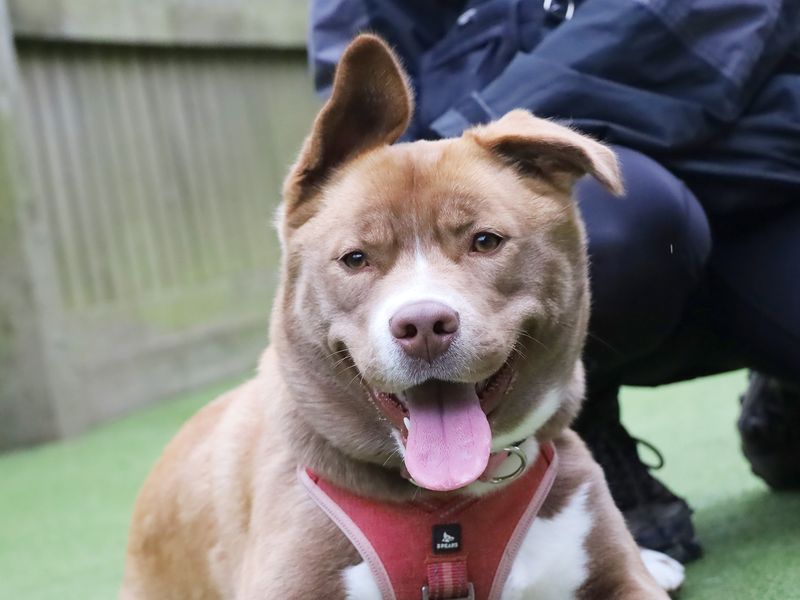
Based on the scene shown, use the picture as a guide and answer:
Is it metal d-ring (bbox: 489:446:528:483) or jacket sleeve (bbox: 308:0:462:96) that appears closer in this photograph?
metal d-ring (bbox: 489:446:528:483)

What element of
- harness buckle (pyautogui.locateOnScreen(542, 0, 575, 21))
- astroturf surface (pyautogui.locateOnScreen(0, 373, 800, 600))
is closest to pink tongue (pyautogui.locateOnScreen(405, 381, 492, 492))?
astroturf surface (pyautogui.locateOnScreen(0, 373, 800, 600))

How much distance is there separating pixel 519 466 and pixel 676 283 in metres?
0.75

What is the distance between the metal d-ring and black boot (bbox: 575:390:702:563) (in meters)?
0.77

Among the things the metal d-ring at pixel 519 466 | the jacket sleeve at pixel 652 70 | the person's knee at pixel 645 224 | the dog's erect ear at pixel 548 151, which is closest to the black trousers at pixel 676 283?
the person's knee at pixel 645 224

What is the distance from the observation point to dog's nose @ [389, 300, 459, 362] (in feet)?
6.50

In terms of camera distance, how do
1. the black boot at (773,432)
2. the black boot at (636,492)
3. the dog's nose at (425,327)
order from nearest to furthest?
the dog's nose at (425,327) → the black boot at (636,492) → the black boot at (773,432)

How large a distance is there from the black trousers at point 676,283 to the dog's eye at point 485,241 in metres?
0.57

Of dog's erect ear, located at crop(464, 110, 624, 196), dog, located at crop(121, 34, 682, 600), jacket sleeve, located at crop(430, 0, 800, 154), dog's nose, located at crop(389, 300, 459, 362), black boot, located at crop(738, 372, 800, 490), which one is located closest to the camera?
dog's nose, located at crop(389, 300, 459, 362)

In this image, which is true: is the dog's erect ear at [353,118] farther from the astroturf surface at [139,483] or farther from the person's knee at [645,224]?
the astroturf surface at [139,483]

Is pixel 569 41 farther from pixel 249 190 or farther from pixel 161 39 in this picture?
pixel 249 190

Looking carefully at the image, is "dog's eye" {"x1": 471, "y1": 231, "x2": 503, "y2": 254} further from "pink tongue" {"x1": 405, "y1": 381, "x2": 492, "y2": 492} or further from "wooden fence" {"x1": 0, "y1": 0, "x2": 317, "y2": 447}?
"wooden fence" {"x1": 0, "y1": 0, "x2": 317, "y2": 447}

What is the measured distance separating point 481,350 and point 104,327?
5.26 meters

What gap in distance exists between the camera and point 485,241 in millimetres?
2189

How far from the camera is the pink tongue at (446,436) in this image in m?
2.03
